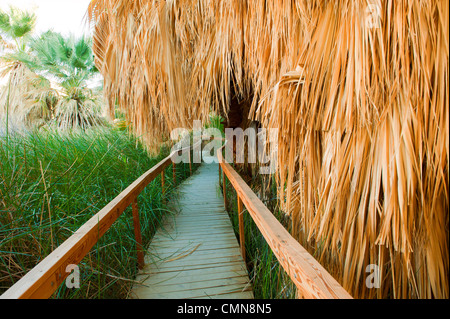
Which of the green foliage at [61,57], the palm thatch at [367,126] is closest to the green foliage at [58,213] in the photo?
the palm thatch at [367,126]

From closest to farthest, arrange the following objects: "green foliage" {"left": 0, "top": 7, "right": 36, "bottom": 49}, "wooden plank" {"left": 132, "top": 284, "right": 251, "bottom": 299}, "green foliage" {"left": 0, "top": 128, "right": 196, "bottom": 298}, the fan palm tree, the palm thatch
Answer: the palm thatch < "green foliage" {"left": 0, "top": 128, "right": 196, "bottom": 298} < "wooden plank" {"left": 132, "top": 284, "right": 251, "bottom": 299} < the fan palm tree < "green foliage" {"left": 0, "top": 7, "right": 36, "bottom": 49}

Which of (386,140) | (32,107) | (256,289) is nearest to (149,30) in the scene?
(386,140)

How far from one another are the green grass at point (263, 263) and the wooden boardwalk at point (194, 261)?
0.37 ft

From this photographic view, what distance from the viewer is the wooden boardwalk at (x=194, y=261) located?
5.85 ft

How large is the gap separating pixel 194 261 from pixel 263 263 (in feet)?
2.38

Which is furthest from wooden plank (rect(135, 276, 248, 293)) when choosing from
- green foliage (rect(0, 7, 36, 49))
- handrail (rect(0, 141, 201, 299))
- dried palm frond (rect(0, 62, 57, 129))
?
green foliage (rect(0, 7, 36, 49))

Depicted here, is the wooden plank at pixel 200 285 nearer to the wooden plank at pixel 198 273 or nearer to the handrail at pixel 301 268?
the wooden plank at pixel 198 273

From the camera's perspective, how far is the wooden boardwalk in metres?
1.78

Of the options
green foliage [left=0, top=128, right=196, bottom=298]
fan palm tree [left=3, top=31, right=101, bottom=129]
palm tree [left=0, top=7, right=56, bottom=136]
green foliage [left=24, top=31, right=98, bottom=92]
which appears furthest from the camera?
green foliage [left=24, top=31, right=98, bottom=92]

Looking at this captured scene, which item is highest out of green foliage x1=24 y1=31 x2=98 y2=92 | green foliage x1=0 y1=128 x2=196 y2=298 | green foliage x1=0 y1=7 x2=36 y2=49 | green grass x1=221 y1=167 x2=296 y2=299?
green foliage x1=0 y1=7 x2=36 y2=49

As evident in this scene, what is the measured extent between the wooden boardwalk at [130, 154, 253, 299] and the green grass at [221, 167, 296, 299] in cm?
11

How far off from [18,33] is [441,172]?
38.3 ft

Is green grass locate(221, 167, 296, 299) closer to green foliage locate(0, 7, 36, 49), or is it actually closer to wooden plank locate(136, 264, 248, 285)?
wooden plank locate(136, 264, 248, 285)
